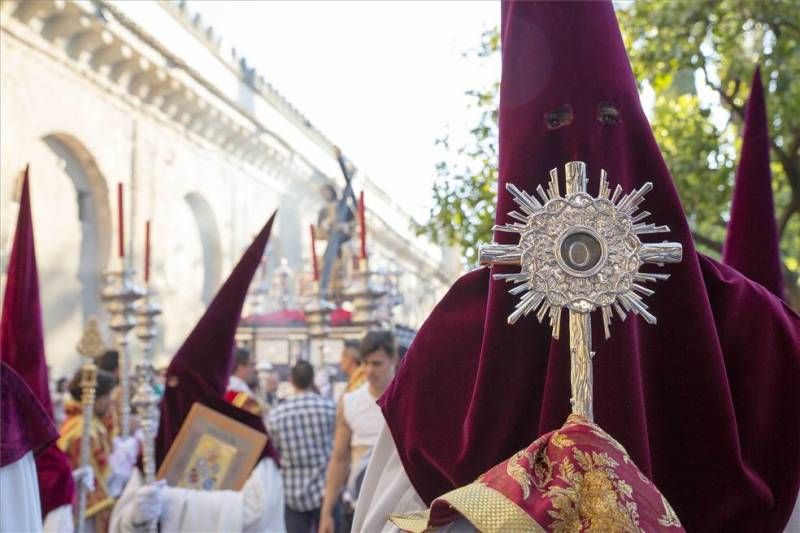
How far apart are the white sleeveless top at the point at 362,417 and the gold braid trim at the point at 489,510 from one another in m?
3.98

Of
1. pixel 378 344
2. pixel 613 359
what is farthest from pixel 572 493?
pixel 378 344

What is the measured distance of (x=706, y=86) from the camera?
39.2 ft

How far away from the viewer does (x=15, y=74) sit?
14750 mm

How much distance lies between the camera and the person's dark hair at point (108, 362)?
8.73 meters

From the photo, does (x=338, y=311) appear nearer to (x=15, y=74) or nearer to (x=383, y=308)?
(x=383, y=308)

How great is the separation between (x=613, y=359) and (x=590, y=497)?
0.52 m

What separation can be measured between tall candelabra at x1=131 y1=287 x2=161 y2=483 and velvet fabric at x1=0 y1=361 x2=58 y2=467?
4.11 ft

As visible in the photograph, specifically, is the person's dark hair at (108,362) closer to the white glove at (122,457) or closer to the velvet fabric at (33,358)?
the white glove at (122,457)

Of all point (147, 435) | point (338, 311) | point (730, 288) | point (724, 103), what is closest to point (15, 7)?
point (338, 311)

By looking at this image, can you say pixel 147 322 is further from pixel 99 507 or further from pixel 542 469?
pixel 542 469

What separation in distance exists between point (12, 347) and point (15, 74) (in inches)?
404

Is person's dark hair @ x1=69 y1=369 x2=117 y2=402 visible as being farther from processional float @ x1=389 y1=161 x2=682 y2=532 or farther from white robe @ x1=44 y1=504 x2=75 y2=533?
processional float @ x1=389 y1=161 x2=682 y2=532

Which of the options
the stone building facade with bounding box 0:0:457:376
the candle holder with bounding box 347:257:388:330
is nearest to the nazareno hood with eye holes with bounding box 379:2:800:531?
the candle holder with bounding box 347:257:388:330

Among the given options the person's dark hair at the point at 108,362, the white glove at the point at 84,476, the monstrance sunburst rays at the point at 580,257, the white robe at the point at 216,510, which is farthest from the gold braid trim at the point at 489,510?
the person's dark hair at the point at 108,362
